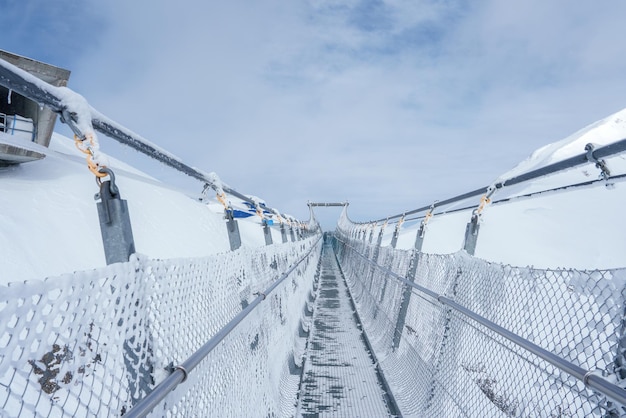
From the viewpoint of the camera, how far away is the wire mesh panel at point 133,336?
32.8 inches

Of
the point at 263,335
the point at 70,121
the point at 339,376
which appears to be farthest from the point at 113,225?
the point at 339,376

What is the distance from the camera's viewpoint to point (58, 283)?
2.89ft

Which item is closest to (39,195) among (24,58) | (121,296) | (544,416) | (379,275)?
(24,58)

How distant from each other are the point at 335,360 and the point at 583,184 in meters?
3.57

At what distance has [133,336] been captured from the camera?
48.4 inches

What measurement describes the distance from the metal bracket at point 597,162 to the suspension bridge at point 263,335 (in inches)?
0.6

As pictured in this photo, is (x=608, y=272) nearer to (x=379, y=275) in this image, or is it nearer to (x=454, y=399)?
(x=454, y=399)

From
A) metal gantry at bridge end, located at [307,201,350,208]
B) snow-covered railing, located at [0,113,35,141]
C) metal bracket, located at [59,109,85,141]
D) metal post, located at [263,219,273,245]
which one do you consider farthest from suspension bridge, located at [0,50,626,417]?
metal gantry at bridge end, located at [307,201,350,208]

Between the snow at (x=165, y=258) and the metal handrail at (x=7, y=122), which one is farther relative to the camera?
the metal handrail at (x=7, y=122)

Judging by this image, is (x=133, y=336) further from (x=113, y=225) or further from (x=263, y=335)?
(x=263, y=335)

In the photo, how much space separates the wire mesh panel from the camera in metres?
0.83

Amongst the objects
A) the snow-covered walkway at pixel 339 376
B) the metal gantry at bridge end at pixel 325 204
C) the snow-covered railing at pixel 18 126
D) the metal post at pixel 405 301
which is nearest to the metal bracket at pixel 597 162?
the metal post at pixel 405 301

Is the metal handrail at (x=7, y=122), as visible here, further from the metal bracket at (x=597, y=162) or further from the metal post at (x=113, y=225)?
the metal bracket at (x=597, y=162)

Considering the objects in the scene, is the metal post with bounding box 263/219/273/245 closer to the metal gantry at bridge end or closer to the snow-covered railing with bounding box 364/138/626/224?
the snow-covered railing with bounding box 364/138/626/224
